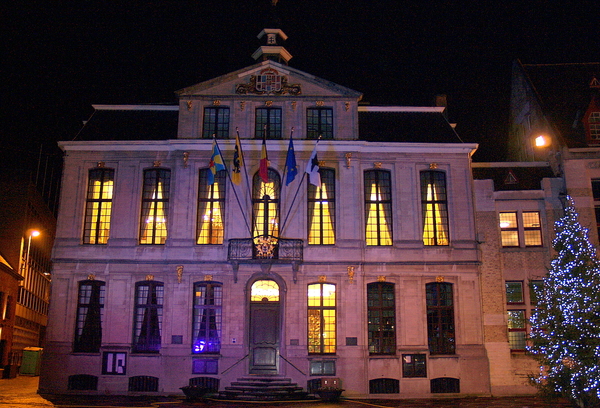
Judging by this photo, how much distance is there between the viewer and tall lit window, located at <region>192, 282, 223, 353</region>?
24.6m

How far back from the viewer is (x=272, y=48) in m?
29.1

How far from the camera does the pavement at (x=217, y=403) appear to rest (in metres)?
20.2

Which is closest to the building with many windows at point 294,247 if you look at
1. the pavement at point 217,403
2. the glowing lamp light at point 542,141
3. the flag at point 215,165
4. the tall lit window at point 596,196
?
the flag at point 215,165

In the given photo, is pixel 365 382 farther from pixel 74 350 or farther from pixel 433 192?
pixel 74 350

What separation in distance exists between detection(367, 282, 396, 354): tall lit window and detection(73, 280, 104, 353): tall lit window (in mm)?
11686

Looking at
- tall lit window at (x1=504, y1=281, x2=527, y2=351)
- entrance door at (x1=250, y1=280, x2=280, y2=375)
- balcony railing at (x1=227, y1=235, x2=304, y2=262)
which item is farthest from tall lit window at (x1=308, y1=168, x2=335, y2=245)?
tall lit window at (x1=504, y1=281, x2=527, y2=351)

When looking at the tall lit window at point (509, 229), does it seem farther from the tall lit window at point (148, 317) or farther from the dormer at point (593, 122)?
the tall lit window at point (148, 317)

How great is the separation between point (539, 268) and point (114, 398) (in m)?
18.8

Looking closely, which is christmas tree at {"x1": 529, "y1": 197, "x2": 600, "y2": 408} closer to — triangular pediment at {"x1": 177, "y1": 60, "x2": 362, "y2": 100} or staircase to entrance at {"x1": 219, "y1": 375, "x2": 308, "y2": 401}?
staircase to entrance at {"x1": 219, "y1": 375, "x2": 308, "y2": 401}

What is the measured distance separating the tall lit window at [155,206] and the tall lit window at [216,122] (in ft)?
8.52

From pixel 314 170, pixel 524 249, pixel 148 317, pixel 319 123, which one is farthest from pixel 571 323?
pixel 148 317

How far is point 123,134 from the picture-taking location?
27.0m

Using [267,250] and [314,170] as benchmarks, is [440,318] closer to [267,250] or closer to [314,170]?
[267,250]

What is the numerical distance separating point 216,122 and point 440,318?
13.3 metres
